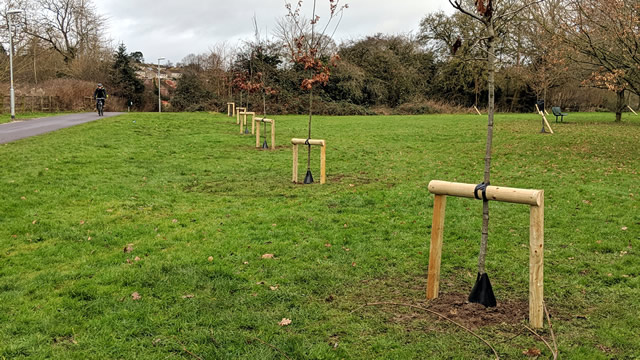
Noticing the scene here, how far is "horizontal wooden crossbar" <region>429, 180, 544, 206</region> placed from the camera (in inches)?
142

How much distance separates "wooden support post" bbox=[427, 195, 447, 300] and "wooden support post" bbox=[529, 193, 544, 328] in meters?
0.80

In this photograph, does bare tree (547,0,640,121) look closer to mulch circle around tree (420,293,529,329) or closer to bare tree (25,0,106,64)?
mulch circle around tree (420,293,529,329)

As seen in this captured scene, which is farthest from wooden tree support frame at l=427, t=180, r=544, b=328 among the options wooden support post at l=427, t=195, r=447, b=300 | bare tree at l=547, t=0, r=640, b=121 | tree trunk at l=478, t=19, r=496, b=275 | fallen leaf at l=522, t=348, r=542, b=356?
bare tree at l=547, t=0, r=640, b=121

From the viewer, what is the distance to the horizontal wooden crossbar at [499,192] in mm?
3615

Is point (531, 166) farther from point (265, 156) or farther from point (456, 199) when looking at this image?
point (265, 156)

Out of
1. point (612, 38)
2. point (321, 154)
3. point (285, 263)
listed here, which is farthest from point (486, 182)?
point (612, 38)

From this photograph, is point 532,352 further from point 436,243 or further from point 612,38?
point 612,38

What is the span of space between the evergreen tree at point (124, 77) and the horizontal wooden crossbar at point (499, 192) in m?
48.8

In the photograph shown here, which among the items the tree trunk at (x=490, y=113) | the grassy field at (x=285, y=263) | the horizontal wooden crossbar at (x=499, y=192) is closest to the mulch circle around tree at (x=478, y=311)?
the grassy field at (x=285, y=263)

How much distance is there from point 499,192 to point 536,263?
24.3 inches

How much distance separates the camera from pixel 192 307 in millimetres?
4262

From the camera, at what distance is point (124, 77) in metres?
48.5

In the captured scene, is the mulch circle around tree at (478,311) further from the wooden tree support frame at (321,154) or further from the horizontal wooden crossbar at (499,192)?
the wooden tree support frame at (321,154)

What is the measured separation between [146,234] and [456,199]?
5.33 metres
